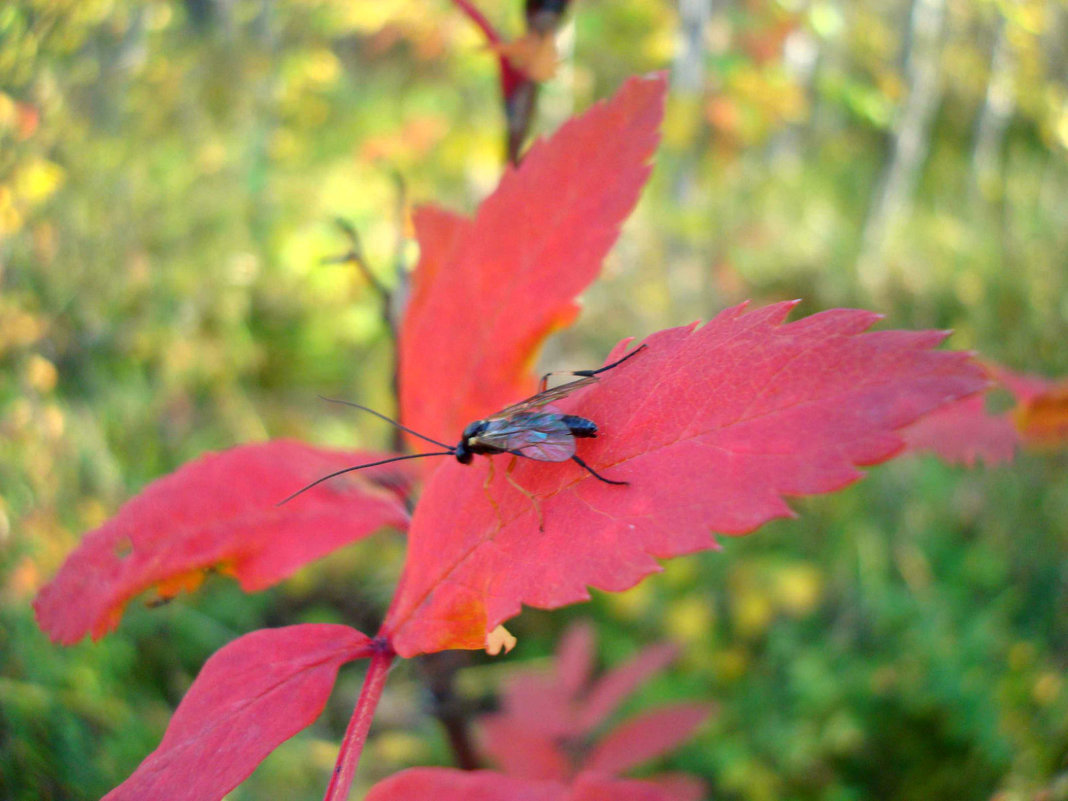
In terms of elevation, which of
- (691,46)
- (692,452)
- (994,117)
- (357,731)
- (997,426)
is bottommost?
(994,117)

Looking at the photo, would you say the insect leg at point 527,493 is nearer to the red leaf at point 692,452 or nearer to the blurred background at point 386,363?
the red leaf at point 692,452

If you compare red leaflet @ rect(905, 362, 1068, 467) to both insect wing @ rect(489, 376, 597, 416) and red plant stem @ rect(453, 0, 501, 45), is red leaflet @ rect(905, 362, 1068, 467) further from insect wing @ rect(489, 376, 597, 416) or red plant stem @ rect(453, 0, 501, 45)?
red plant stem @ rect(453, 0, 501, 45)

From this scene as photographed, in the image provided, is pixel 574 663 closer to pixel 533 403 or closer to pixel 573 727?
pixel 573 727

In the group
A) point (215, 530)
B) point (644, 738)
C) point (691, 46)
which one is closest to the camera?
point (215, 530)

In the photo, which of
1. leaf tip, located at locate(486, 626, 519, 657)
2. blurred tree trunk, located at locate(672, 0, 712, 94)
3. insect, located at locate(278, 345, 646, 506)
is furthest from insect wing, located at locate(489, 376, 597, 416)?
blurred tree trunk, located at locate(672, 0, 712, 94)

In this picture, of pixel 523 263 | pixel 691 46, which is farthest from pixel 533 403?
pixel 691 46

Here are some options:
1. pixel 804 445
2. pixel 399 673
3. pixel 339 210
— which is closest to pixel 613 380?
pixel 804 445

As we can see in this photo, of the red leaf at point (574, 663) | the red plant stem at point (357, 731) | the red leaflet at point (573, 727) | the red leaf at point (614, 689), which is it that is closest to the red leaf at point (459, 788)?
the red plant stem at point (357, 731)
